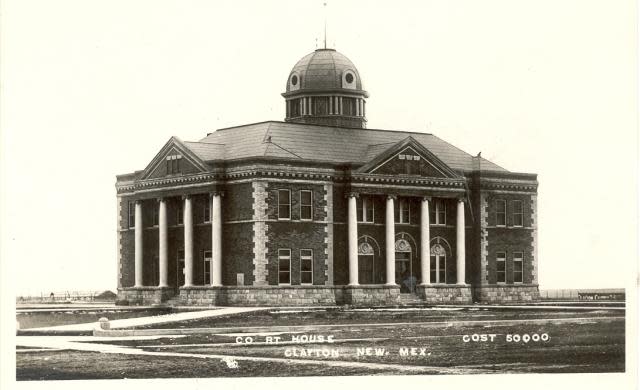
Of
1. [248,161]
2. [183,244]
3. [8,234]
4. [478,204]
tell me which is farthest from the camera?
[478,204]

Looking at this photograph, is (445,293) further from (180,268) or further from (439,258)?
(180,268)

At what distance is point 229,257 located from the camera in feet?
218

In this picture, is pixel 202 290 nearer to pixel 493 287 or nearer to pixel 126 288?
pixel 126 288

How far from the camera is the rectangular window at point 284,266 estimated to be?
66.0 m

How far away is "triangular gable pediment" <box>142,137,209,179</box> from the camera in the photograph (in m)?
67.3

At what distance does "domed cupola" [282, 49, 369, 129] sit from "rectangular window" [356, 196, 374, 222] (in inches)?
281

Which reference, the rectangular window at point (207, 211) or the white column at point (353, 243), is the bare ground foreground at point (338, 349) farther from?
the rectangular window at point (207, 211)

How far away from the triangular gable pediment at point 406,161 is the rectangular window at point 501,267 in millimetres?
6787

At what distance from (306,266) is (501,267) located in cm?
1370

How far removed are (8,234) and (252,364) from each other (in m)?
7.93

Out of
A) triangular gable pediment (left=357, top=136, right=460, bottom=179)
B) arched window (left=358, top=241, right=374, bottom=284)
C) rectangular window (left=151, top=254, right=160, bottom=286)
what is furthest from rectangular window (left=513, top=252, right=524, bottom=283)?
rectangular window (left=151, top=254, right=160, bottom=286)

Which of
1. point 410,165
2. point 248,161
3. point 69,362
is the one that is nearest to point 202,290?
point 248,161

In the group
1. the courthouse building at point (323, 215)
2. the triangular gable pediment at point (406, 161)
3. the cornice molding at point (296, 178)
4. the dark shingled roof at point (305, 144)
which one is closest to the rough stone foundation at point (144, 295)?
the courthouse building at point (323, 215)

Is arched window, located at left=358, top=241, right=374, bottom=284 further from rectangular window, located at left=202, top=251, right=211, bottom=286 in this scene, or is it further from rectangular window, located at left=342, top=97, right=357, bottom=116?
rectangular window, located at left=342, top=97, right=357, bottom=116
